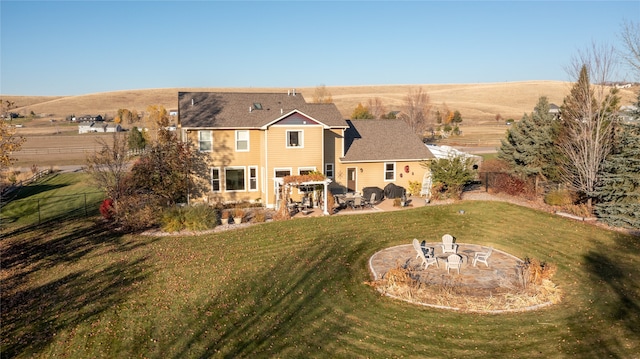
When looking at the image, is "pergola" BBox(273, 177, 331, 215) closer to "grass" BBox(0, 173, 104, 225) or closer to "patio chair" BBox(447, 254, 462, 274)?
"patio chair" BBox(447, 254, 462, 274)

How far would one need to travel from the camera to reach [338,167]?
30609 mm

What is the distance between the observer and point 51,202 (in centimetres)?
3222

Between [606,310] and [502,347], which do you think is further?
[606,310]

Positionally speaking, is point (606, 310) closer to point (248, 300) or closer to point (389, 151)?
point (248, 300)

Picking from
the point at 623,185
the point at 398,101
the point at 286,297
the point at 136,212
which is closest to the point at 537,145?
the point at 623,185

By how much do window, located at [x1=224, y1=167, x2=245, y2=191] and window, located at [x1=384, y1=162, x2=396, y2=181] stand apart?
10099mm

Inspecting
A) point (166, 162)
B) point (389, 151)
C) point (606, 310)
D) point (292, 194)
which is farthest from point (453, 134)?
point (606, 310)

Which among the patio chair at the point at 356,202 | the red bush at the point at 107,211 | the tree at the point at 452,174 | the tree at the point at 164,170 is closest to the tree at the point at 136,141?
the tree at the point at 164,170

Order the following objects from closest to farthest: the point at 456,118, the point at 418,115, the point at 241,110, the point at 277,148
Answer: the point at 277,148 → the point at 241,110 → the point at 418,115 → the point at 456,118

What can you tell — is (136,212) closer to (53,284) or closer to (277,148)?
(53,284)

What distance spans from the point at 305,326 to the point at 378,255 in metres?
6.83

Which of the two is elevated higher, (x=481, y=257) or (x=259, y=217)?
(x=259, y=217)

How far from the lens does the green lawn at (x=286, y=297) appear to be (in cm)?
1217

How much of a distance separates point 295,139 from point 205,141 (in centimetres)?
587
